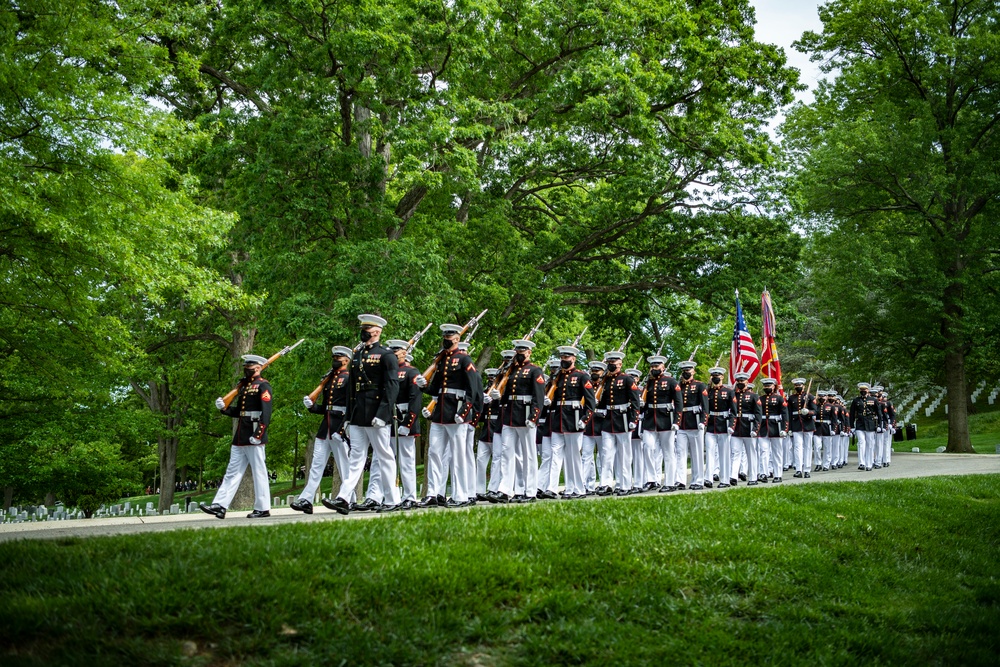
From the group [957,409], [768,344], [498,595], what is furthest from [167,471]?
[498,595]

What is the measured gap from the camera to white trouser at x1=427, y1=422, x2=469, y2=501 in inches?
471

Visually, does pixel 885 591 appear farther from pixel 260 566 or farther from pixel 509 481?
pixel 509 481

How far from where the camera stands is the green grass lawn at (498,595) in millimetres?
5309

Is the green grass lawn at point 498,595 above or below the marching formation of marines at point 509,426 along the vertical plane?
below

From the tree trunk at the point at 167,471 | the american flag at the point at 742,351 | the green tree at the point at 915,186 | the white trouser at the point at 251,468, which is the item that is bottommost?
the tree trunk at the point at 167,471

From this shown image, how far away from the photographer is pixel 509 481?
1333 cm

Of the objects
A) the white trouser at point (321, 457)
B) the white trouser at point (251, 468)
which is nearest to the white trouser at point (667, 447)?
the white trouser at point (321, 457)

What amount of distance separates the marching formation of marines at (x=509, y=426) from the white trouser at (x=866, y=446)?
10.7ft

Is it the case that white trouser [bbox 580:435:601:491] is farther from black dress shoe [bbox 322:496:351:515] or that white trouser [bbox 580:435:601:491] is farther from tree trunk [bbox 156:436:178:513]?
tree trunk [bbox 156:436:178:513]

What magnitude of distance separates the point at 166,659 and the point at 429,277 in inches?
523

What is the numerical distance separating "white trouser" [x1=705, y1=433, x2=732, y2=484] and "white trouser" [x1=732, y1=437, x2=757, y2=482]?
0.19 meters

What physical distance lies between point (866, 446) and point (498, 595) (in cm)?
1989

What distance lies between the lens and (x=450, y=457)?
12.2 metres

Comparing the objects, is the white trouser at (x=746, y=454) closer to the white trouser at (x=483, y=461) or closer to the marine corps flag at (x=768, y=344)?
the marine corps flag at (x=768, y=344)
